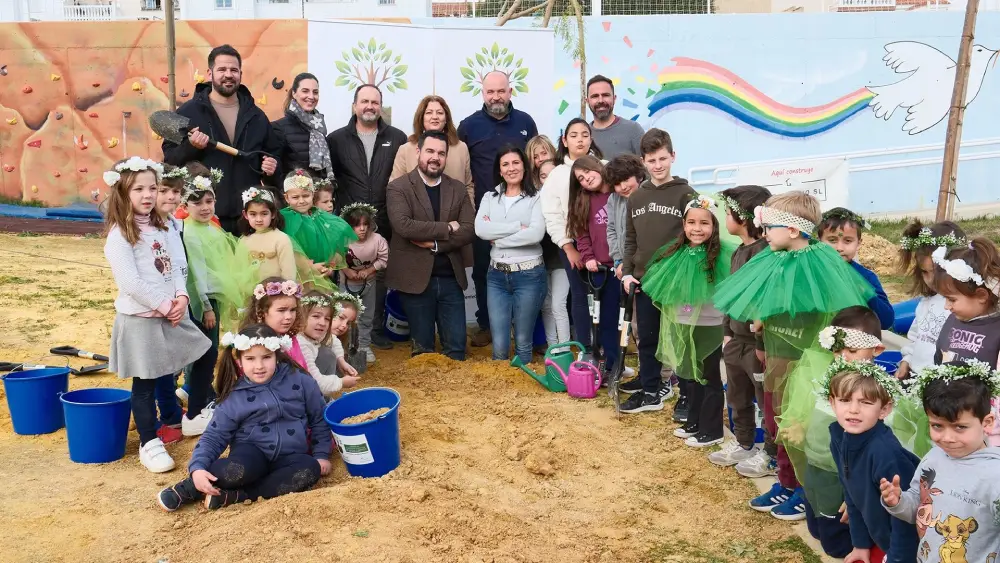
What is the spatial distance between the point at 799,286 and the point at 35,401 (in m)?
4.37

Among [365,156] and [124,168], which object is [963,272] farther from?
[365,156]

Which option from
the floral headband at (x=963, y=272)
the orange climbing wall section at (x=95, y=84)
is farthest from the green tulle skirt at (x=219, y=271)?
the orange climbing wall section at (x=95, y=84)

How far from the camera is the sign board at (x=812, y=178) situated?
32.1ft

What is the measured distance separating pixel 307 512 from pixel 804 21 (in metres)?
11.5

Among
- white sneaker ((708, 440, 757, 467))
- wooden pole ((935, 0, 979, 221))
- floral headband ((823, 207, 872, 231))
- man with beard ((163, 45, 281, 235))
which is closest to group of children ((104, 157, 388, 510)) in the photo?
man with beard ((163, 45, 281, 235))

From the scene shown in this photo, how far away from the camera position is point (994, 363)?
10.8 ft

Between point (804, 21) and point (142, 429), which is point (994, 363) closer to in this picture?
point (142, 429)

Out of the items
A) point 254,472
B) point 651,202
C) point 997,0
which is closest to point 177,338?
point 254,472

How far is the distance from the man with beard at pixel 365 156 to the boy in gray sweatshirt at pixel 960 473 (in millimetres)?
4607

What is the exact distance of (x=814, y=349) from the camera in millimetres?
3779

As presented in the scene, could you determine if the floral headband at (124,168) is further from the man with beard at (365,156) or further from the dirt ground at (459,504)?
the man with beard at (365,156)

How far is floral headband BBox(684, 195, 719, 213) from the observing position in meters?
4.89

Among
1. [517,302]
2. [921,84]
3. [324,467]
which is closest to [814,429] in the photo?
[324,467]

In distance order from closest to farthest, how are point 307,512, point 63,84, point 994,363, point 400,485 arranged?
point 994,363, point 307,512, point 400,485, point 63,84
